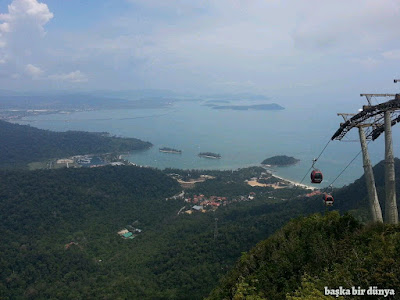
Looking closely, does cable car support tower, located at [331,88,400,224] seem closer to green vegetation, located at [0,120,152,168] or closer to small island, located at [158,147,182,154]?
green vegetation, located at [0,120,152,168]

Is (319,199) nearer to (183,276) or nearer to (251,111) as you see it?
(183,276)

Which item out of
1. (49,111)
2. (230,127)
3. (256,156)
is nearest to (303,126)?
(230,127)

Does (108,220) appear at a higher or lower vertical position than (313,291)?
lower

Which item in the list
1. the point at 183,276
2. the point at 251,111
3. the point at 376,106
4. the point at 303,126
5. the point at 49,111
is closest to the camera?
the point at 376,106

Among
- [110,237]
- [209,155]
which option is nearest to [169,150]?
[209,155]

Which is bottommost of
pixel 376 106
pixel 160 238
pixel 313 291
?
pixel 160 238

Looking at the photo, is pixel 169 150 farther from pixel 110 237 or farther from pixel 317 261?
pixel 317 261

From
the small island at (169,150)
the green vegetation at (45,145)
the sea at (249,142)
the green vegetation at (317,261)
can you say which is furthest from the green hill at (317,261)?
the small island at (169,150)
